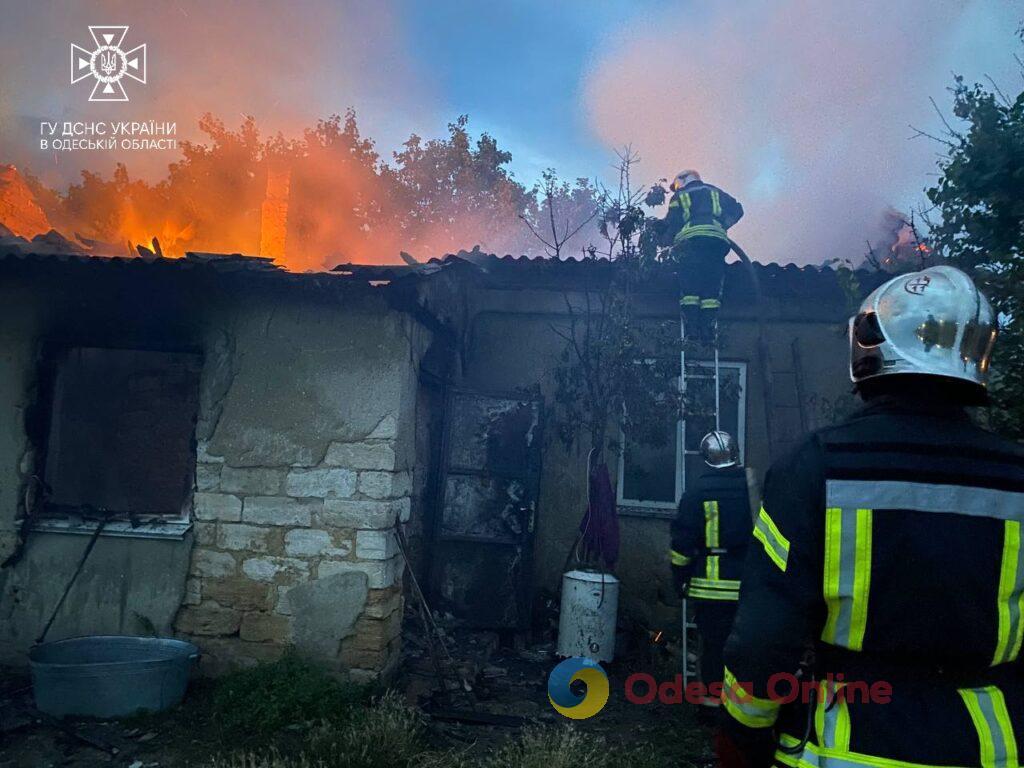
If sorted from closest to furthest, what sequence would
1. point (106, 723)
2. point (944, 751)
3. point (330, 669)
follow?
1. point (944, 751)
2. point (106, 723)
3. point (330, 669)

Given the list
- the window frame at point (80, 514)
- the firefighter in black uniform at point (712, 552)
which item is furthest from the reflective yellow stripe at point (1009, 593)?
the window frame at point (80, 514)

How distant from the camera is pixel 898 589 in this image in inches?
59.6

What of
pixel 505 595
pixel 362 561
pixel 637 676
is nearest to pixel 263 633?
pixel 362 561

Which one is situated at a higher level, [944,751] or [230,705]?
[944,751]

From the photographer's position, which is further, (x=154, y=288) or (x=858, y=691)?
(x=154, y=288)

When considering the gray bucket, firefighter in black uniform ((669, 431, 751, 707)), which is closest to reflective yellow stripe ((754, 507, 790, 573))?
firefighter in black uniform ((669, 431, 751, 707))

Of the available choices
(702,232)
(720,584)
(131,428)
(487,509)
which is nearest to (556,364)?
(487,509)

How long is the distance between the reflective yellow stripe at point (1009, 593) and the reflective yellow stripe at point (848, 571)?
298 millimetres

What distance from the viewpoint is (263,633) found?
521cm

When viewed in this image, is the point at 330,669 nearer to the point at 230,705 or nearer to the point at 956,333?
the point at 230,705

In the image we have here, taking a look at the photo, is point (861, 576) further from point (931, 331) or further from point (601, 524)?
point (601, 524)

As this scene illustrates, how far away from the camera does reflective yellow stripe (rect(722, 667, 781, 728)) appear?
5.29 ft

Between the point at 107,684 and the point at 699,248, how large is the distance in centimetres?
604

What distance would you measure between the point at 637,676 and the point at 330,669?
249cm
